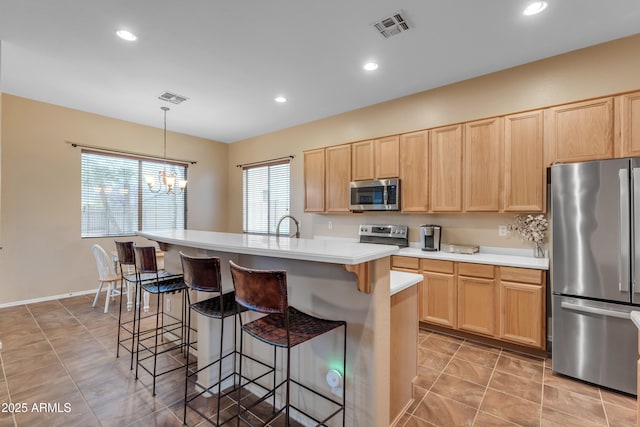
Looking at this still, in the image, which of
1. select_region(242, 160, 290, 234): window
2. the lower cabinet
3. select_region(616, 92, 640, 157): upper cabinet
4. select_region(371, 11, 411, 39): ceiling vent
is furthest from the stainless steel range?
select_region(371, 11, 411, 39): ceiling vent

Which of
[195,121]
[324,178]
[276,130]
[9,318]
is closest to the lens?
[9,318]

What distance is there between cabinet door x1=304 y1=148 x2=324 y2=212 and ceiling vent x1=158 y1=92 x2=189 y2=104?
1999 millimetres

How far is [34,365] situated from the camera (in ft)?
8.32

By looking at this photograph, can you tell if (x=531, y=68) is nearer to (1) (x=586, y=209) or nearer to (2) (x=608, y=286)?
(1) (x=586, y=209)

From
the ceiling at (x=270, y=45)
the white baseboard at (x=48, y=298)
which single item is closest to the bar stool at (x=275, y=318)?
the ceiling at (x=270, y=45)

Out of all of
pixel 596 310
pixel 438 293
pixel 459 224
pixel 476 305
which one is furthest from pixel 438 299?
pixel 596 310

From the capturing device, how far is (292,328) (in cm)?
155

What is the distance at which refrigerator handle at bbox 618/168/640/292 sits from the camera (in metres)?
2.14

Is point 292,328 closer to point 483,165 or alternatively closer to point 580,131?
point 483,165

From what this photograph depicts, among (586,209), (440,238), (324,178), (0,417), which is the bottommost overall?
(0,417)

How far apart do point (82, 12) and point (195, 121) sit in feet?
9.09

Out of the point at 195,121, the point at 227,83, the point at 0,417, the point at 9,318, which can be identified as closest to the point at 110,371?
the point at 0,417

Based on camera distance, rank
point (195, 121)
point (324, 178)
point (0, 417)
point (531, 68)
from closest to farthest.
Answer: point (0, 417) → point (531, 68) → point (324, 178) → point (195, 121)

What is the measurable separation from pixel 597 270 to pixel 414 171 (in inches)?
78.9
